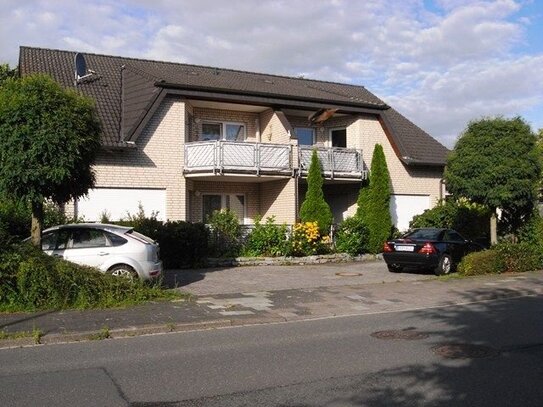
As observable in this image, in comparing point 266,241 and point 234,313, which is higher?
point 266,241

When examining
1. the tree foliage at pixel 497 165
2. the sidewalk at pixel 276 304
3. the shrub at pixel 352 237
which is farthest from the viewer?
the shrub at pixel 352 237

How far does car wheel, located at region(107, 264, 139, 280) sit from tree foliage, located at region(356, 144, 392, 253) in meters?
12.3

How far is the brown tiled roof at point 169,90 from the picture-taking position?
21.3 metres

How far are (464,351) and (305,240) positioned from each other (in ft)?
43.1

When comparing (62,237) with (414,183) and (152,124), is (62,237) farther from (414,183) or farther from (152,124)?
(414,183)

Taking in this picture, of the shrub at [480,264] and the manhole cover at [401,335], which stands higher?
the shrub at [480,264]

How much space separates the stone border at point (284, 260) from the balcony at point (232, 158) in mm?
3483

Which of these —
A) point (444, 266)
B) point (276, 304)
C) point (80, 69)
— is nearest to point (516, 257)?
point (444, 266)

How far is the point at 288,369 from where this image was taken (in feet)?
23.2

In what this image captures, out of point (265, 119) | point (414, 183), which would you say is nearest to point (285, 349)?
point (265, 119)

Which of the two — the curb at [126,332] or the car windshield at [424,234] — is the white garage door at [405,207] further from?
the curb at [126,332]

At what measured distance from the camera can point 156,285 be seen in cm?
1270

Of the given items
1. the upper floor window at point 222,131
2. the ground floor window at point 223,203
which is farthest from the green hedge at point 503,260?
the upper floor window at point 222,131

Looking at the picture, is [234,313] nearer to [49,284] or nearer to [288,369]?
[49,284]
